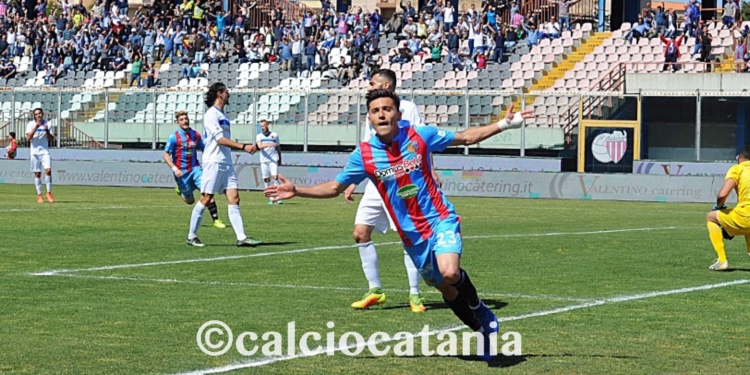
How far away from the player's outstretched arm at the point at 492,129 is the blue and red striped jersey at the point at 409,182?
0.23 meters

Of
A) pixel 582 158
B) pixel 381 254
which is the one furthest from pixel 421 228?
pixel 582 158

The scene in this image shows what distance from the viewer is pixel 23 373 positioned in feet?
25.2

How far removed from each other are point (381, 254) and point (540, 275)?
309 centimetres

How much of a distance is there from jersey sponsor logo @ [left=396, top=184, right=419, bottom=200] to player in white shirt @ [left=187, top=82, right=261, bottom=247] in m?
8.32

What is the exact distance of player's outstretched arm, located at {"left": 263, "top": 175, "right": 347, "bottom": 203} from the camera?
333 inches

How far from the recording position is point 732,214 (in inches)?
580

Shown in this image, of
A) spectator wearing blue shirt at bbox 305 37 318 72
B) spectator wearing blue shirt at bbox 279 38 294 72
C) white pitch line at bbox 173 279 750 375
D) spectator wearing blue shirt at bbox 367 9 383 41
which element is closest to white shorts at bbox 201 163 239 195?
white pitch line at bbox 173 279 750 375

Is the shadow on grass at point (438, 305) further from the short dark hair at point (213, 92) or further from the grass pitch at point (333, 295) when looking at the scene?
the short dark hair at point (213, 92)

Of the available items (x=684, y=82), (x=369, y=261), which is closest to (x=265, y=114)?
(x=684, y=82)

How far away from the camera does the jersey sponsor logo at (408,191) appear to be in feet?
28.2

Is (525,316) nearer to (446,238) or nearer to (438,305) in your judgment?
(438,305)

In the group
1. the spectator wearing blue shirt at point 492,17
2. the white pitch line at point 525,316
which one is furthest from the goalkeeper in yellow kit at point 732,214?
the spectator wearing blue shirt at point 492,17

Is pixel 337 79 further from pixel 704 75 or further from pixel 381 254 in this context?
pixel 381 254

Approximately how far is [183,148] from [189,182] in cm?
75
